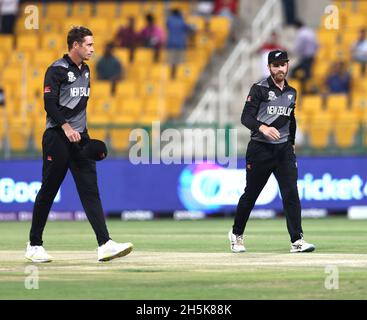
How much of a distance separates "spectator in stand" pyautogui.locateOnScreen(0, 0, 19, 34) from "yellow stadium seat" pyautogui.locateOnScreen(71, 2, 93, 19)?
5.46 feet

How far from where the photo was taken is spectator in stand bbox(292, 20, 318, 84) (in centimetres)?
2762

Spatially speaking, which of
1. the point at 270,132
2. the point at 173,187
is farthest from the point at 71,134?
the point at 173,187

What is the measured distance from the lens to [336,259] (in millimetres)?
14062

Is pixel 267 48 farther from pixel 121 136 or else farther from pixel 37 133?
pixel 37 133

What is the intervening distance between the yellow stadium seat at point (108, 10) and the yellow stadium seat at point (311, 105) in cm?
728

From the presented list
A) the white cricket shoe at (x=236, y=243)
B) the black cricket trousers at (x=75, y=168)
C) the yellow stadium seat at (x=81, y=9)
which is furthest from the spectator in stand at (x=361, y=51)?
the black cricket trousers at (x=75, y=168)

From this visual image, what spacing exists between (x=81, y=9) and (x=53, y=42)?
2.58 m

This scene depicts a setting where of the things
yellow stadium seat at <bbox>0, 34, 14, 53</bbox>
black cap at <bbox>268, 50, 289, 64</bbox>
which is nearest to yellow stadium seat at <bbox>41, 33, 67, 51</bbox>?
yellow stadium seat at <bbox>0, 34, 14, 53</bbox>

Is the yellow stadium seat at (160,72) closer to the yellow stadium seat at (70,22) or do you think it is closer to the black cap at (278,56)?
the yellow stadium seat at (70,22)

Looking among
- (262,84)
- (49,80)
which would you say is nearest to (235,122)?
(262,84)

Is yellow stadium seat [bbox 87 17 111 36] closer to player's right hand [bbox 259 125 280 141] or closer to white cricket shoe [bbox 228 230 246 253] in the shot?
white cricket shoe [bbox 228 230 246 253]

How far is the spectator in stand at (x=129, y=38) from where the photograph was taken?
29.4m
